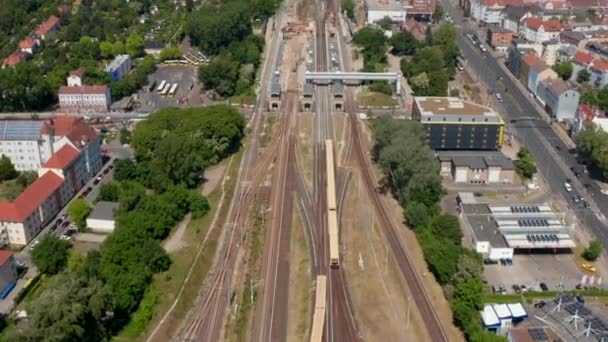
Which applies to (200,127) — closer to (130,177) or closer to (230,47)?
(130,177)

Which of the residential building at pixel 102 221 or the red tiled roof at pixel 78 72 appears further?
the red tiled roof at pixel 78 72

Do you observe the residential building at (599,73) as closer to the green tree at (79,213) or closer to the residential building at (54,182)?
the residential building at (54,182)

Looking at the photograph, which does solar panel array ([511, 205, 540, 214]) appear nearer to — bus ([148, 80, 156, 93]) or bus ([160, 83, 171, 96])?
bus ([160, 83, 171, 96])

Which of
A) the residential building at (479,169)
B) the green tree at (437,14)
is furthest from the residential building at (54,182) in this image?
the green tree at (437,14)

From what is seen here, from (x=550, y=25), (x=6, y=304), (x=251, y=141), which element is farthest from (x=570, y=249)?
(x=550, y=25)

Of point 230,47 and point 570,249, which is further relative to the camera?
point 230,47

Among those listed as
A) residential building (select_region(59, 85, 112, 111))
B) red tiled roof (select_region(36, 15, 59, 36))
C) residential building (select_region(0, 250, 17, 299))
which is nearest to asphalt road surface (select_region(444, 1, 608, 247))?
residential building (select_region(0, 250, 17, 299))

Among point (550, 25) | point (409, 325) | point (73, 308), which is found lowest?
point (409, 325)

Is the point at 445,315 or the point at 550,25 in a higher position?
the point at 550,25
